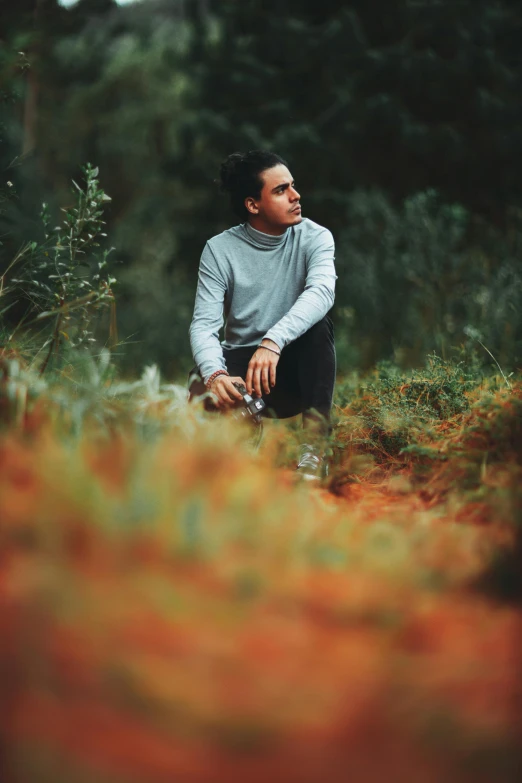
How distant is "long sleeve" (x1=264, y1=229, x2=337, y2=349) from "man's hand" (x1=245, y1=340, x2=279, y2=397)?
6 cm

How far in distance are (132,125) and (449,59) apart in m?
10.2

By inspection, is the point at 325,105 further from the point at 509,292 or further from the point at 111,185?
the point at 111,185

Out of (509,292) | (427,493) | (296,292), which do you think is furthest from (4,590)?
(509,292)

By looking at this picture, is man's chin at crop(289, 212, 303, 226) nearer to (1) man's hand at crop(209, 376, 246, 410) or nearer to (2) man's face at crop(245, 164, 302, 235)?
(2) man's face at crop(245, 164, 302, 235)

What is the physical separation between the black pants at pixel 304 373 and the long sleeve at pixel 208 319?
0.12m

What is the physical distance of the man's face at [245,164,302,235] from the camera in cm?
301

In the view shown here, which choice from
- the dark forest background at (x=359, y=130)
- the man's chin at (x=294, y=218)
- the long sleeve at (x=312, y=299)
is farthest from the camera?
the dark forest background at (x=359, y=130)

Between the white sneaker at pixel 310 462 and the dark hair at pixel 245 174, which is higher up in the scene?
the dark hair at pixel 245 174

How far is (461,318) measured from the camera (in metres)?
5.24

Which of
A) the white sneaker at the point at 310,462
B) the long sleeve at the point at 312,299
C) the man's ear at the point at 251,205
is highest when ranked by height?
the man's ear at the point at 251,205

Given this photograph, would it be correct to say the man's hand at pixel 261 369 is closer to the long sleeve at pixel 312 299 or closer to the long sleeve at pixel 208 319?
the long sleeve at pixel 312 299

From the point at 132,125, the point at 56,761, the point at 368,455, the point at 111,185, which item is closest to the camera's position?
the point at 56,761

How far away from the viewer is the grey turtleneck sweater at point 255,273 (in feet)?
10.00

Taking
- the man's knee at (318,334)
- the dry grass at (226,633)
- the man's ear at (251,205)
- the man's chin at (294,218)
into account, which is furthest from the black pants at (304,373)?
the dry grass at (226,633)
